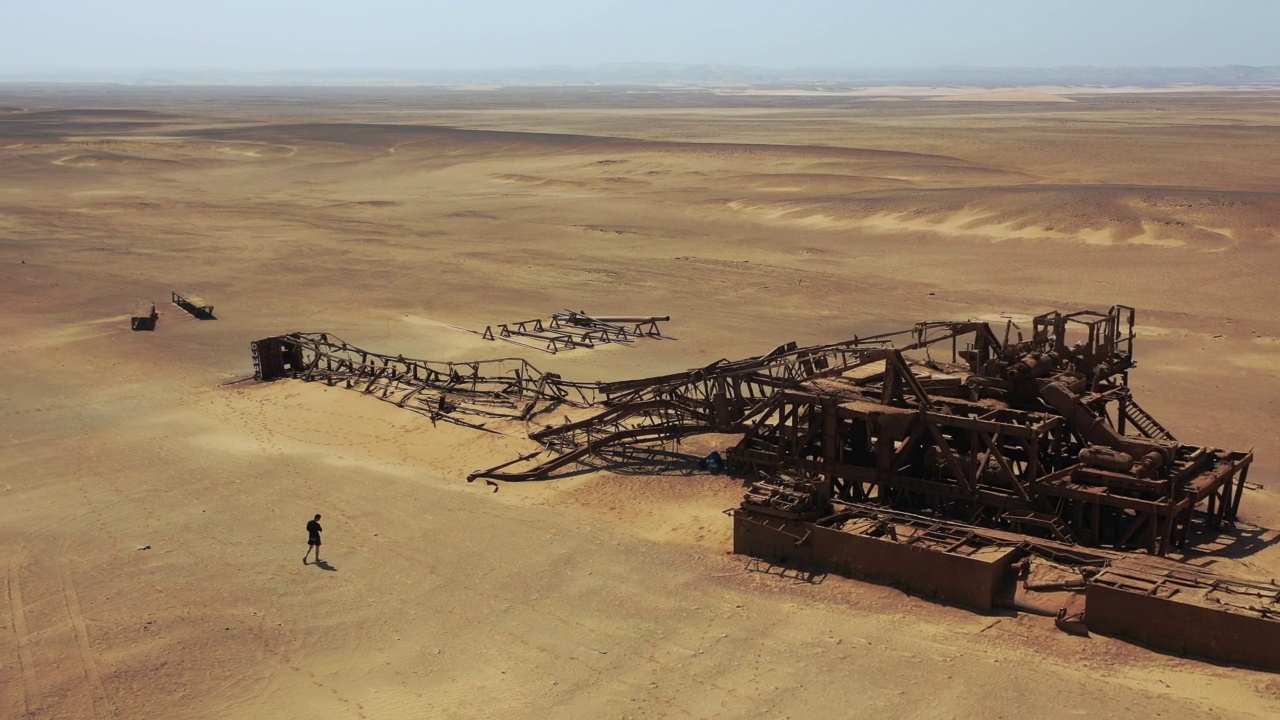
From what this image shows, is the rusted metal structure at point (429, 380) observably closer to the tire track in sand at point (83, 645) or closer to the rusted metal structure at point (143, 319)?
the rusted metal structure at point (143, 319)

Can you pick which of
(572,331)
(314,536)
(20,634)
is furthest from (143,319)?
(20,634)

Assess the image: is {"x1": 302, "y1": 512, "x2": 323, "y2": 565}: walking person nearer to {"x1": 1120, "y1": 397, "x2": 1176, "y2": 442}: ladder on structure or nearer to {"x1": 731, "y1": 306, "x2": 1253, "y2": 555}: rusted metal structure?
{"x1": 731, "y1": 306, "x2": 1253, "y2": 555}: rusted metal structure

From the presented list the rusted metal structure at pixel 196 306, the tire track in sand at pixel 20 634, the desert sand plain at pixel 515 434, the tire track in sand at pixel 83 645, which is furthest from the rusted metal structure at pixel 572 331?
the tire track in sand at pixel 20 634

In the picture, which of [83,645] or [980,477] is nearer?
[83,645]

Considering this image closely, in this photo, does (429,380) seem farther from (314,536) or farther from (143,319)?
(143,319)

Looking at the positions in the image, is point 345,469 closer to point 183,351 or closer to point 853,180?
point 183,351
